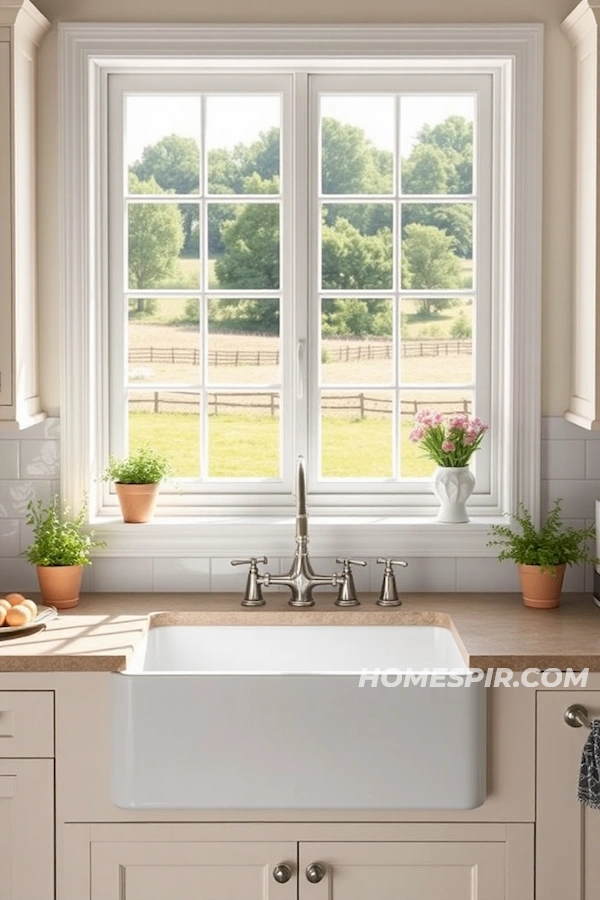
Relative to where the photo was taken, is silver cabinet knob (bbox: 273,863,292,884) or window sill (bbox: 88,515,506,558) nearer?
silver cabinet knob (bbox: 273,863,292,884)

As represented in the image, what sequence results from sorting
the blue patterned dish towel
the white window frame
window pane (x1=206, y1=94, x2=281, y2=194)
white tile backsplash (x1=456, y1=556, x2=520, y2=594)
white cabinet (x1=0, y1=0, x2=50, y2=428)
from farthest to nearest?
window pane (x1=206, y1=94, x2=281, y2=194), white tile backsplash (x1=456, y1=556, x2=520, y2=594), the white window frame, white cabinet (x1=0, y1=0, x2=50, y2=428), the blue patterned dish towel

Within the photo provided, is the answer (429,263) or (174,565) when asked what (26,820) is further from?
(429,263)

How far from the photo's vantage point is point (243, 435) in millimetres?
3674

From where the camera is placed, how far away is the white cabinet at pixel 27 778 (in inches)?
110

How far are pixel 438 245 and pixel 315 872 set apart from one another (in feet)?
6.04

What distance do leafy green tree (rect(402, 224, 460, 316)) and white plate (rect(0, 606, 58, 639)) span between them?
142 cm

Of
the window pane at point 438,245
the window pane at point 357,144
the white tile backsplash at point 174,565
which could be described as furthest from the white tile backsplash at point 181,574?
the window pane at point 357,144

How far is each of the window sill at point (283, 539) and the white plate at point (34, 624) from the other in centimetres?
36

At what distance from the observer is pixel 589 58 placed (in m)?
3.22

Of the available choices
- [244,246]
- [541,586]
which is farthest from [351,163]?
[541,586]

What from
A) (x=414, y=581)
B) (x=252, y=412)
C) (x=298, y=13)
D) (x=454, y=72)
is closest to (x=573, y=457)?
(x=414, y=581)

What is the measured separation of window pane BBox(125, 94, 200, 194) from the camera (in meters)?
3.59

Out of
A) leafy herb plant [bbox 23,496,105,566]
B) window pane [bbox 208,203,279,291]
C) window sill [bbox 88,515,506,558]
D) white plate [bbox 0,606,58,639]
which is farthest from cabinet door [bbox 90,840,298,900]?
window pane [bbox 208,203,279,291]

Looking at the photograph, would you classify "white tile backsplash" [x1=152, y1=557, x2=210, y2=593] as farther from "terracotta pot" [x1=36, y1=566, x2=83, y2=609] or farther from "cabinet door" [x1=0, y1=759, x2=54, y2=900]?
"cabinet door" [x1=0, y1=759, x2=54, y2=900]
